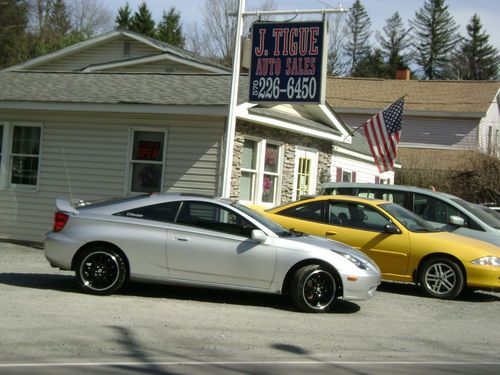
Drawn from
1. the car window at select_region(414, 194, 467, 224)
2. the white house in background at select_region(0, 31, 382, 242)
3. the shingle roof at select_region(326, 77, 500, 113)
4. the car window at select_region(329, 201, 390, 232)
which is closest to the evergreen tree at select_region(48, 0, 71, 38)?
the shingle roof at select_region(326, 77, 500, 113)

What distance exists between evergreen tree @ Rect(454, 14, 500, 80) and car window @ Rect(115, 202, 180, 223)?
62720 millimetres

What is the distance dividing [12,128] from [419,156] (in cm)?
2303

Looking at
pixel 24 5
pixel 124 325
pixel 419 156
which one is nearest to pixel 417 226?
pixel 124 325

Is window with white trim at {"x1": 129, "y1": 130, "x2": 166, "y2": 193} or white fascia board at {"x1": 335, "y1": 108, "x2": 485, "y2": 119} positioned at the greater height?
white fascia board at {"x1": 335, "y1": 108, "x2": 485, "y2": 119}

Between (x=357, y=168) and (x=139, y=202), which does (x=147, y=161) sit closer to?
(x=139, y=202)

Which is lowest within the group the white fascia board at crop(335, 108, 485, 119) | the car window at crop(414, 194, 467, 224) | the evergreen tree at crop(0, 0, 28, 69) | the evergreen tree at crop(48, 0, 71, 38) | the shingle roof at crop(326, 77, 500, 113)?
the car window at crop(414, 194, 467, 224)

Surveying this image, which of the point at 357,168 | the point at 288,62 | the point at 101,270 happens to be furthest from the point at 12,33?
the point at 101,270

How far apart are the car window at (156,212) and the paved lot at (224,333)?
1.14m

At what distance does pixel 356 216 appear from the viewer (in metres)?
12.0

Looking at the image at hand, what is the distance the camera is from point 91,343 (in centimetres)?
712

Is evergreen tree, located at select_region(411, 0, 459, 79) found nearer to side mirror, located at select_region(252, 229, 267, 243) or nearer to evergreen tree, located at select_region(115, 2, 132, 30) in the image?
evergreen tree, located at select_region(115, 2, 132, 30)

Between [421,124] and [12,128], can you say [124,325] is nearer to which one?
[12,128]

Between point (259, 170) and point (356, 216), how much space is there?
4.36 metres

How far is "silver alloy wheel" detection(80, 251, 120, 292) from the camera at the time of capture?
9547 millimetres
